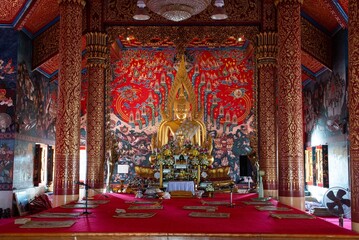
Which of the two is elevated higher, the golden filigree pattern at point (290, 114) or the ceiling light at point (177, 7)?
the ceiling light at point (177, 7)

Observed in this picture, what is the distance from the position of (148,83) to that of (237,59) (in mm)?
3668

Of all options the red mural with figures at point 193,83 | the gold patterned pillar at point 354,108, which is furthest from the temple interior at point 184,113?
the red mural with figures at point 193,83

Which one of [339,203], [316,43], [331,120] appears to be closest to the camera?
[339,203]

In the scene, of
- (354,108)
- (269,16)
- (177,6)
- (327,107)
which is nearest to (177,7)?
(177,6)

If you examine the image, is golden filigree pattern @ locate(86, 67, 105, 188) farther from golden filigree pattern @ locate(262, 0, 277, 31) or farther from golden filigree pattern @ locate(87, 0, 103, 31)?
golden filigree pattern @ locate(262, 0, 277, 31)

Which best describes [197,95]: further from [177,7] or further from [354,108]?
[354,108]

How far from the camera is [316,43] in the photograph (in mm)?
12914

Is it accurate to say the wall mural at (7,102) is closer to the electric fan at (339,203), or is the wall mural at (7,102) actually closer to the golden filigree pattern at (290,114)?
the golden filigree pattern at (290,114)

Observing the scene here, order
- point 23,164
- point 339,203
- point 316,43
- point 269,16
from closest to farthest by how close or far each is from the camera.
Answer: point 339,203 < point 269,16 < point 316,43 < point 23,164

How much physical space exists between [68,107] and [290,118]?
421 centimetres

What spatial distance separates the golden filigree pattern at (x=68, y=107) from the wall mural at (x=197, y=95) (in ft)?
30.8

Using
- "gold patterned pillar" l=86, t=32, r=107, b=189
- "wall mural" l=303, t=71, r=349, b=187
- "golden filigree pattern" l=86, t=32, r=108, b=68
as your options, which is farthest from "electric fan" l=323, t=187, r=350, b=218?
"golden filigree pattern" l=86, t=32, r=108, b=68

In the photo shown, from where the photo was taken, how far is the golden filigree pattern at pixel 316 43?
1249 centimetres

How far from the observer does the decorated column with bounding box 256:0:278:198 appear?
11.5 metres
